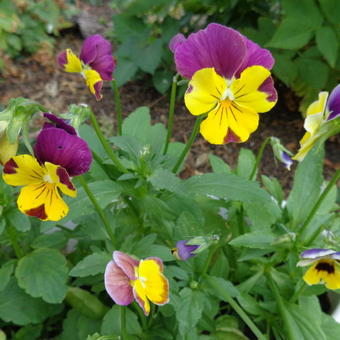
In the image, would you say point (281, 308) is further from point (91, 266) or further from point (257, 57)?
point (257, 57)

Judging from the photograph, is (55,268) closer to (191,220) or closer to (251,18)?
(191,220)

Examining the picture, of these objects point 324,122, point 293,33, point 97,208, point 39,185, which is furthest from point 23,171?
point 293,33

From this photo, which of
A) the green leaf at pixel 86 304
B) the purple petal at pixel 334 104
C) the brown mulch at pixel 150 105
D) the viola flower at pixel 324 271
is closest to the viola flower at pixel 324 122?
the purple petal at pixel 334 104

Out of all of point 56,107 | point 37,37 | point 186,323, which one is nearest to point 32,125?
point 56,107

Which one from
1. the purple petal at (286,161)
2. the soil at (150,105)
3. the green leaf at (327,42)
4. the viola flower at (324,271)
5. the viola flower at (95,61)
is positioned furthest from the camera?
the soil at (150,105)

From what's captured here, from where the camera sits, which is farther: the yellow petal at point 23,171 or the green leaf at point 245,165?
the green leaf at point 245,165

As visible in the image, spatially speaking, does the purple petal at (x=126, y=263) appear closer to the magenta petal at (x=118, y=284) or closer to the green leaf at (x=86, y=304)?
the magenta petal at (x=118, y=284)
